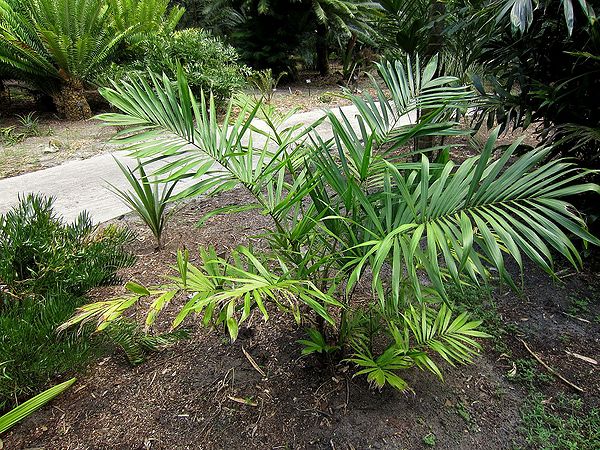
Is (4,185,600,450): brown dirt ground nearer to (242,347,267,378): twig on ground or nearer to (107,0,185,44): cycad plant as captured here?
(242,347,267,378): twig on ground

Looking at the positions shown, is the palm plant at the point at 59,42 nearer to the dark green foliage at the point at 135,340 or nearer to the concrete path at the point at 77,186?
the concrete path at the point at 77,186

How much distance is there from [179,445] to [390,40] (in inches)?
108

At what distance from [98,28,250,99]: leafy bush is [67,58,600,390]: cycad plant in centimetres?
A: 386

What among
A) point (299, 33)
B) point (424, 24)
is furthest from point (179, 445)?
point (299, 33)

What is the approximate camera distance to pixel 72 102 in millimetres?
5328

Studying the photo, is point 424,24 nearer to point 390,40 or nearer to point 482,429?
point 390,40

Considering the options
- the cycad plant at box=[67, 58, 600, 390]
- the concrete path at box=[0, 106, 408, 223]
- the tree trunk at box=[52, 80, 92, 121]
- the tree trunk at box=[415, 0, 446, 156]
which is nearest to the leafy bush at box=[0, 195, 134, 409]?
the cycad plant at box=[67, 58, 600, 390]

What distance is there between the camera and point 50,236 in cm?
175

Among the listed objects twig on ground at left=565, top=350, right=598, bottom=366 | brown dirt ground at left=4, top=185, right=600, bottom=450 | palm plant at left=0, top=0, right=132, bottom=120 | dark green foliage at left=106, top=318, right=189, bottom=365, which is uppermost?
palm plant at left=0, top=0, right=132, bottom=120

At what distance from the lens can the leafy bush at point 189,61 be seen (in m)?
5.02

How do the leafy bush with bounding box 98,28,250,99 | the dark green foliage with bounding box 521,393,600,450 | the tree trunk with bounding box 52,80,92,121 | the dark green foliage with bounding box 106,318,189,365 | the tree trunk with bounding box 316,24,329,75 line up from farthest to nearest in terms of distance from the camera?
the tree trunk with bounding box 316,24,329,75 → the tree trunk with bounding box 52,80,92,121 → the leafy bush with bounding box 98,28,250,99 → the dark green foliage with bounding box 106,318,189,365 → the dark green foliage with bounding box 521,393,600,450

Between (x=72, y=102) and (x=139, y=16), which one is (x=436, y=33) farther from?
(x=72, y=102)

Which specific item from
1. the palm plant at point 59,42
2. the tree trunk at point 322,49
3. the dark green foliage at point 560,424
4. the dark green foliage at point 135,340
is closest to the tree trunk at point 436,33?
the dark green foliage at point 560,424

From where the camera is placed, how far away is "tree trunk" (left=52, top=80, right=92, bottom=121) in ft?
17.3
